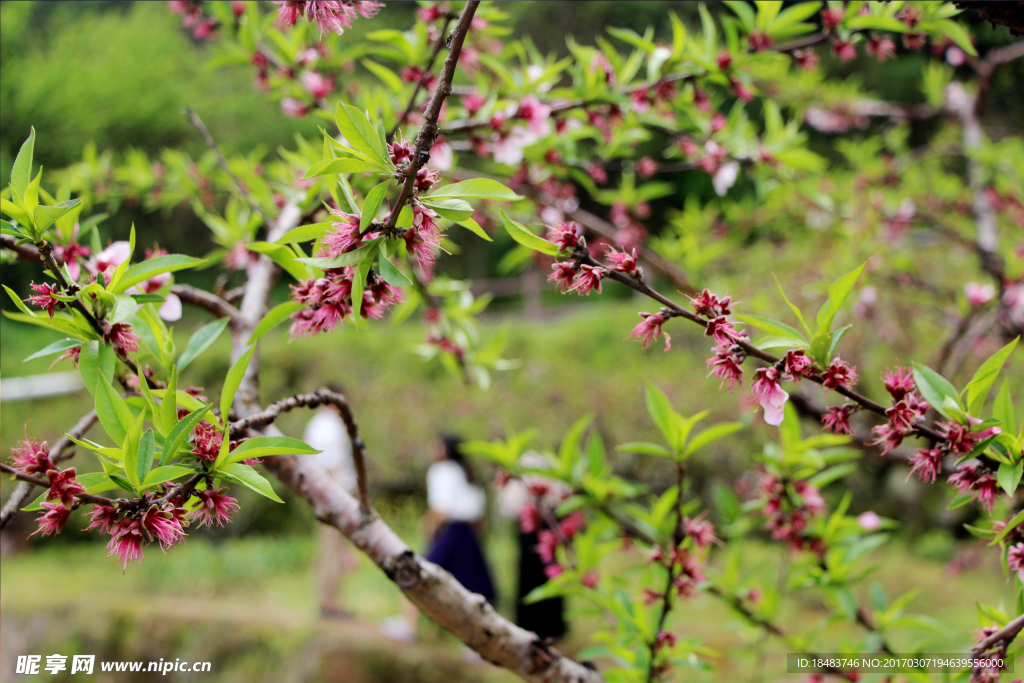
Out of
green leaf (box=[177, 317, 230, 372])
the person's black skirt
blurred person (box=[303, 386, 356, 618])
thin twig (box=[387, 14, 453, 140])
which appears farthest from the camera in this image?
blurred person (box=[303, 386, 356, 618])

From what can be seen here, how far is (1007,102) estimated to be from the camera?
15.6 feet

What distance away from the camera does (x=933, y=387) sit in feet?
2.01

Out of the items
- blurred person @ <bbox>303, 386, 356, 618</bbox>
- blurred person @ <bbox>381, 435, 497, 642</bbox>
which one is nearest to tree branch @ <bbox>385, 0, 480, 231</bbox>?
blurred person @ <bbox>381, 435, 497, 642</bbox>

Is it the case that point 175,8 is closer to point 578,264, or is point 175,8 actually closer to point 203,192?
point 203,192

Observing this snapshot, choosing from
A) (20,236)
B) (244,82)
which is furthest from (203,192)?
(244,82)

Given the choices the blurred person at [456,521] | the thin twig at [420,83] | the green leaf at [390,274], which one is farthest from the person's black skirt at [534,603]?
the green leaf at [390,274]

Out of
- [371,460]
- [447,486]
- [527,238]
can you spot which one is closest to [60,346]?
[527,238]

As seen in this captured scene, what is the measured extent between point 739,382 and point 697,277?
1273 mm

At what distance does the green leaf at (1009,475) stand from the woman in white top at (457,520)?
241 cm

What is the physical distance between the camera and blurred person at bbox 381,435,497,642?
9.37 feet

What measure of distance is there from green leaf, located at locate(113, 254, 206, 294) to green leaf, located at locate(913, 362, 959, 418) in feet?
2.46

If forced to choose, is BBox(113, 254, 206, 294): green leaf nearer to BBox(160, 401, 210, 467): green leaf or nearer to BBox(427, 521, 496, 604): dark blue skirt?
BBox(160, 401, 210, 467): green leaf

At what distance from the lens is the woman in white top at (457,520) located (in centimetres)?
286

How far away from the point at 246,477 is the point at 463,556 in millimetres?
2574
